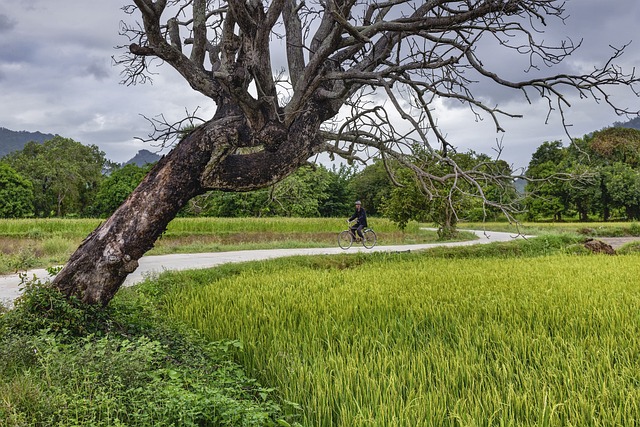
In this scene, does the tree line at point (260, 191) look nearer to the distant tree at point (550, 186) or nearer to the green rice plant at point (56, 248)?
the distant tree at point (550, 186)

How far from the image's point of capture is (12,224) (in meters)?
21.0

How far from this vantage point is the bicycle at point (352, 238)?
1728 centimetres

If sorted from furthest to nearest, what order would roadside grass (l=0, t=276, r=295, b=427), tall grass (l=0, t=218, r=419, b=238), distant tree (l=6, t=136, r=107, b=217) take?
distant tree (l=6, t=136, r=107, b=217) < tall grass (l=0, t=218, r=419, b=238) < roadside grass (l=0, t=276, r=295, b=427)

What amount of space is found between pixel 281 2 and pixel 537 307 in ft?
15.6

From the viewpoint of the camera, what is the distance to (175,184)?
4938 mm

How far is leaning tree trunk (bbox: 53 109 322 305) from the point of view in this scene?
485cm

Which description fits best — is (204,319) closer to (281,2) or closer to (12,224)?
(281,2)

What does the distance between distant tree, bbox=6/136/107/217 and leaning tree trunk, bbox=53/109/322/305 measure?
44.6 m

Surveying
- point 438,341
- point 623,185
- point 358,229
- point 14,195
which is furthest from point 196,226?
point 623,185

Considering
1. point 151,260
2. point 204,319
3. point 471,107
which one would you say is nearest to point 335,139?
point 471,107

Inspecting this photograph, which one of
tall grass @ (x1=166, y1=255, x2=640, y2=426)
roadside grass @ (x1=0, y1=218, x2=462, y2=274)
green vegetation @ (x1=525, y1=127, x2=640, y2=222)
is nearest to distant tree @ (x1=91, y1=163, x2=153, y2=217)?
roadside grass @ (x1=0, y1=218, x2=462, y2=274)

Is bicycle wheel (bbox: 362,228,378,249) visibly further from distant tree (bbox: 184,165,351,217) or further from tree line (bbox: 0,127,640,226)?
tree line (bbox: 0,127,640,226)

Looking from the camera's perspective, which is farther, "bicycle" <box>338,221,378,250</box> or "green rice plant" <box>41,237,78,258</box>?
"bicycle" <box>338,221,378,250</box>

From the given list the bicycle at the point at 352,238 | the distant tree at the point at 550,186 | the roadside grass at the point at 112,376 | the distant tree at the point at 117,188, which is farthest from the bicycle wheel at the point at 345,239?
the distant tree at the point at 550,186
